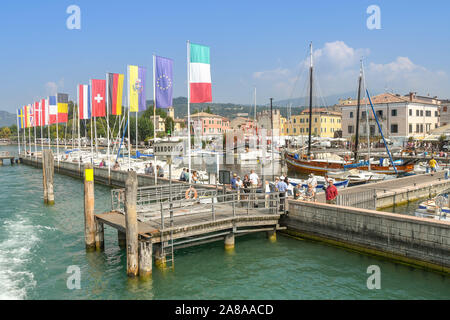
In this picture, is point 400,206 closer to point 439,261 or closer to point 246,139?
point 439,261

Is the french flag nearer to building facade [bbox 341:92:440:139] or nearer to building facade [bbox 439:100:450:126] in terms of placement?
building facade [bbox 341:92:440:139]

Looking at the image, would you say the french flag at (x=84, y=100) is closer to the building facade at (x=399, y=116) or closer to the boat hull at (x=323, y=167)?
the boat hull at (x=323, y=167)

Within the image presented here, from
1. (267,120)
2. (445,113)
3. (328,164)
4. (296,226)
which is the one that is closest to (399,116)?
(445,113)

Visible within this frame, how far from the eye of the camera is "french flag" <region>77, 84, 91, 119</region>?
40500 mm

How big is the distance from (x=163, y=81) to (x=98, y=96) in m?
11.6

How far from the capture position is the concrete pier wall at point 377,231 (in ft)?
47.7

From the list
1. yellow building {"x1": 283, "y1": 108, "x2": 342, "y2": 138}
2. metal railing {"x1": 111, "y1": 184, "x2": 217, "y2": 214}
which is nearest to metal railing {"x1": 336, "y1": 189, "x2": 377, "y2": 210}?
metal railing {"x1": 111, "y1": 184, "x2": 217, "y2": 214}

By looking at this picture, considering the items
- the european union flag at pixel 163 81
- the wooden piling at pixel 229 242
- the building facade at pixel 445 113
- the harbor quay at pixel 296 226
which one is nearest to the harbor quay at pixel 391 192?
the harbor quay at pixel 296 226

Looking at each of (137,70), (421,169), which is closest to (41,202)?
(137,70)

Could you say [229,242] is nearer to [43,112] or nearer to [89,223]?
[89,223]

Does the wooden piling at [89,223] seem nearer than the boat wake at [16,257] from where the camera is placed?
No

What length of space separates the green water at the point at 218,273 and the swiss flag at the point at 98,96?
1650 centimetres

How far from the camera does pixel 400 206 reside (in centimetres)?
2689

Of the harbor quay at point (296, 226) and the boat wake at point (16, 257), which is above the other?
the harbor quay at point (296, 226)
